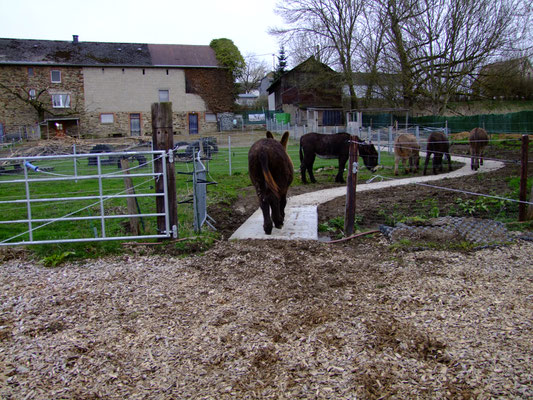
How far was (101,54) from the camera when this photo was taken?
4341cm

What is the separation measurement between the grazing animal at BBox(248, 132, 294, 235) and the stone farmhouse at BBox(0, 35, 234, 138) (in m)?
39.2

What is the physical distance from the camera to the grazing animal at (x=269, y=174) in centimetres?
652

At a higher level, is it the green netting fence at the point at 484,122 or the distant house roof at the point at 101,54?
the distant house roof at the point at 101,54

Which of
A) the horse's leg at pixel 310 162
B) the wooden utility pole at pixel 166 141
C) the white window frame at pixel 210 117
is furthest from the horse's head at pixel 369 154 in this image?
the white window frame at pixel 210 117

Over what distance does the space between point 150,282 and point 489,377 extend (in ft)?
11.9

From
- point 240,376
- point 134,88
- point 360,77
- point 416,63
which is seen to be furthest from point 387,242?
point 134,88

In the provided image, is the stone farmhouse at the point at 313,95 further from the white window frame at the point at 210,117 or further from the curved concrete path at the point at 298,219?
the curved concrete path at the point at 298,219

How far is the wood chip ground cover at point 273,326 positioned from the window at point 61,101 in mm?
41625

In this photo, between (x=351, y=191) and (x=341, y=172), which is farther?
(x=341, y=172)

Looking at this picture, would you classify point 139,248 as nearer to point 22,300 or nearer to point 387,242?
point 22,300

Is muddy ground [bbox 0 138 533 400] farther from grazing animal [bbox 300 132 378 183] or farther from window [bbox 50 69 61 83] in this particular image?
window [bbox 50 69 61 83]

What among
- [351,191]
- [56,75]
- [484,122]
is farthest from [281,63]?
[351,191]

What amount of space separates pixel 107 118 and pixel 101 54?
Answer: 675cm

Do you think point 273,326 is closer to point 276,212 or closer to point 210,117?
point 276,212
